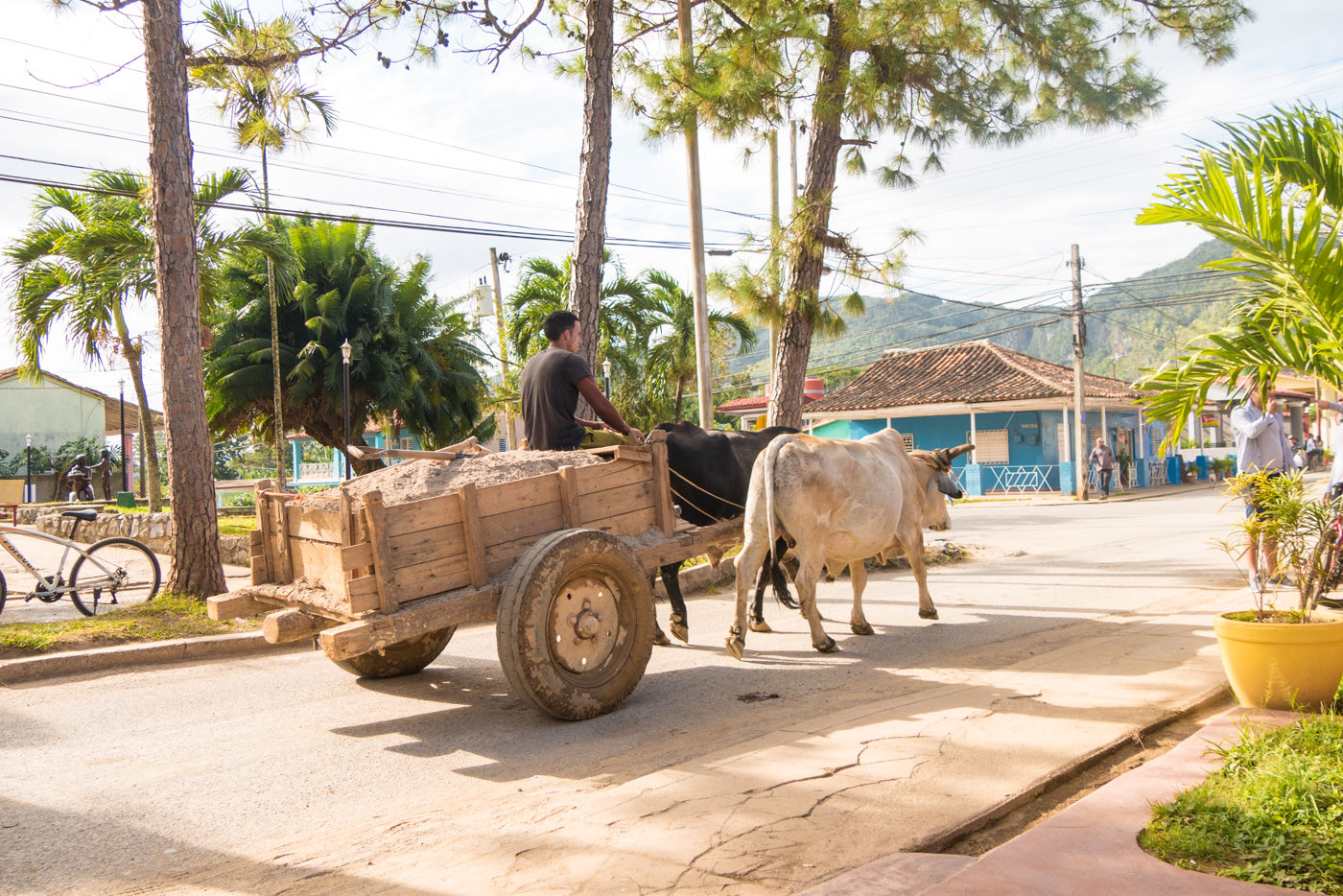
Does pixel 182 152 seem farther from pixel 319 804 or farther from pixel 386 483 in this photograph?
pixel 319 804

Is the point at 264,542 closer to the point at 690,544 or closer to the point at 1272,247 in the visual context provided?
the point at 690,544

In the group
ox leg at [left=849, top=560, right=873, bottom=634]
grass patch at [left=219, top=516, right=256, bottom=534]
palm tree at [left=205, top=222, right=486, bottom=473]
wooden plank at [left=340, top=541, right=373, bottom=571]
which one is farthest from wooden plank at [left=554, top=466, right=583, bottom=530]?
palm tree at [left=205, top=222, right=486, bottom=473]

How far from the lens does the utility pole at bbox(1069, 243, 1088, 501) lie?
27.6m

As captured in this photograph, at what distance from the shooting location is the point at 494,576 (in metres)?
5.38

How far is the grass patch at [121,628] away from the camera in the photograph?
24.2 feet

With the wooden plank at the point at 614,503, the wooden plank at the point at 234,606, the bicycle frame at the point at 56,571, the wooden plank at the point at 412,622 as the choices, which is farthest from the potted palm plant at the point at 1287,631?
the bicycle frame at the point at 56,571

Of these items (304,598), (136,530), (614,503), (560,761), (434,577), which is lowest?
(560,761)

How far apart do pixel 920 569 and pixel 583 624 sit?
363 cm

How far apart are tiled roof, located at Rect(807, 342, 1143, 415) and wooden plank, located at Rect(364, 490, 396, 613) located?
27551 mm

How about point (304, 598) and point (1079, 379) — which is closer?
point (304, 598)

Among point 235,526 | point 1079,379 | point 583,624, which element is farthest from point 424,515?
point 1079,379

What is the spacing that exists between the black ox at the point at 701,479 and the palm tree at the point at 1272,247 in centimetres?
299

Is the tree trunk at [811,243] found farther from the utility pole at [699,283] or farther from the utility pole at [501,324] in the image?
the utility pole at [501,324]

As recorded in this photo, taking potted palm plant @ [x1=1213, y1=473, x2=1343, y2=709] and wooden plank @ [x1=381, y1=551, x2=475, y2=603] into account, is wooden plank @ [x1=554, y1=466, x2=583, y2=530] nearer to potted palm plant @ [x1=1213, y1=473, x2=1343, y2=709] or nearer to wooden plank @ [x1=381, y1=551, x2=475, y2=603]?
wooden plank @ [x1=381, y1=551, x2=475, y2=603]
